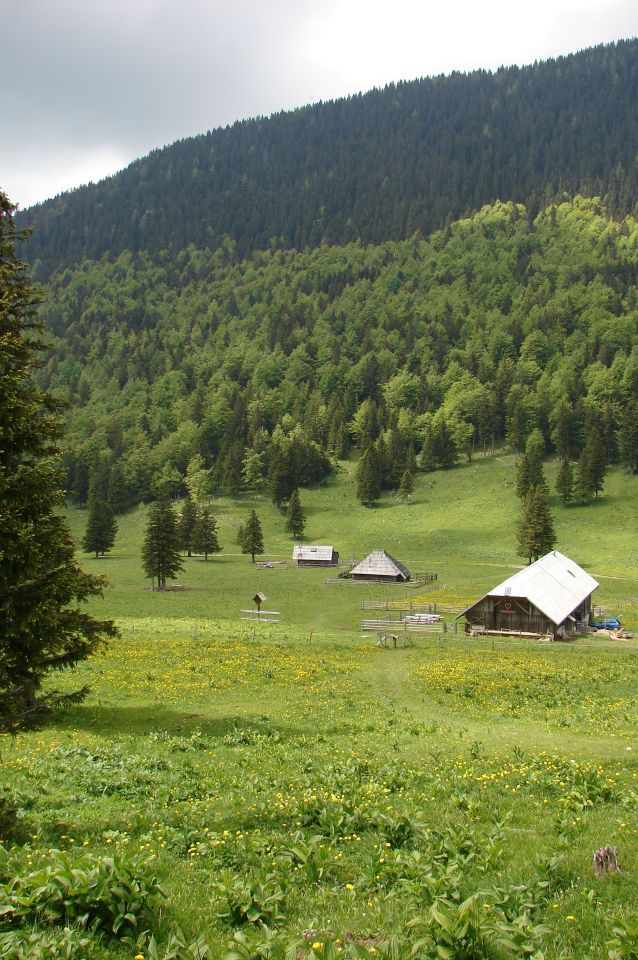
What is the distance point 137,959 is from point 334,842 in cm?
471

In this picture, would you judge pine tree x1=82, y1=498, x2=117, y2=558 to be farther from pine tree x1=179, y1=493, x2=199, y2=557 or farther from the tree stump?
the tree stump

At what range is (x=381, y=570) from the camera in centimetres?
8419

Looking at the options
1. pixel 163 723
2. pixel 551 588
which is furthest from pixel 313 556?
pixel 163 723

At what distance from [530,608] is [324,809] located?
43528mm

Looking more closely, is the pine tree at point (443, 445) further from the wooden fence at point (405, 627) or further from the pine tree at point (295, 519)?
the wooden fence at point (405, 627)

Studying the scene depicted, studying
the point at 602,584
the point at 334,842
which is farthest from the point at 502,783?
the point at 602,584

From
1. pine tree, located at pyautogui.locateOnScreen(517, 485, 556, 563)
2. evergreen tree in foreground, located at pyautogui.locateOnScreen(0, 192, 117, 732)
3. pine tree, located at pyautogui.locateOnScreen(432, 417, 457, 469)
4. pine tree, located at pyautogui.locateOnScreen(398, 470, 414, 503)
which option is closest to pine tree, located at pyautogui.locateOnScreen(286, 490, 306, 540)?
pine tree, located at pyautogui.locateOnScreen(398, 470, 414, 503)

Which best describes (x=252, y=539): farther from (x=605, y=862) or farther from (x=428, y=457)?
(x=605, y=862)

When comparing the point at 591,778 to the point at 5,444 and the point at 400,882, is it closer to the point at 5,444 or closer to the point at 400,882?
the point at 400,882

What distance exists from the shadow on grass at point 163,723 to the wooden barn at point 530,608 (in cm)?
3133

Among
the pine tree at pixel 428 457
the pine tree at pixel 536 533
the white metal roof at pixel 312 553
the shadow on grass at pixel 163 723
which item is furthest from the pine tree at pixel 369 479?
the shadow on grass at pixel 163 723

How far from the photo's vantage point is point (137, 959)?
6168mm

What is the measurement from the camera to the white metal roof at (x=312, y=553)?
96.1 m

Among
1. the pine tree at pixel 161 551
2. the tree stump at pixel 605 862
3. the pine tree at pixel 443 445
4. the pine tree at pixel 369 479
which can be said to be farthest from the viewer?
the pine tree at pixel 443 445
